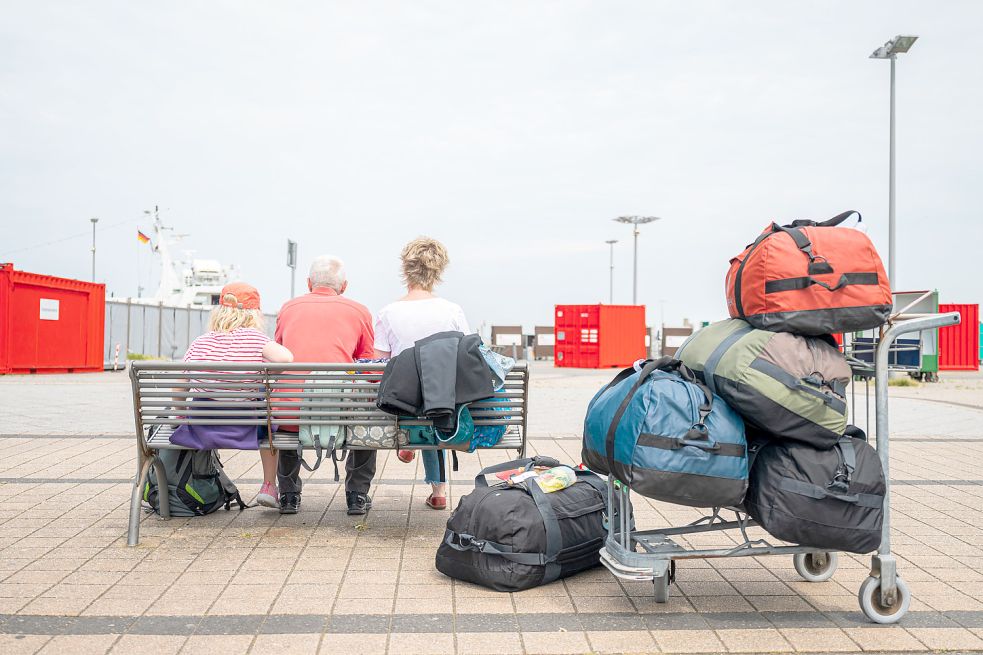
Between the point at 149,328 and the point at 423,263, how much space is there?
2572 centimetres

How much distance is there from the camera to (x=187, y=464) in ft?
16.7

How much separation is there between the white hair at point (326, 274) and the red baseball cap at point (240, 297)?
378 mm

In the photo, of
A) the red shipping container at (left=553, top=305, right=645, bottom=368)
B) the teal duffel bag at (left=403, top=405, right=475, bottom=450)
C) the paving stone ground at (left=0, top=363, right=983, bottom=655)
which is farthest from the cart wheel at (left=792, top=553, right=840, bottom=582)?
the red shipping container at (left=553, top=305, right=645, bottom=368)

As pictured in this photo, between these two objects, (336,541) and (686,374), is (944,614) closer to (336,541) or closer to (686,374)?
(686,374)

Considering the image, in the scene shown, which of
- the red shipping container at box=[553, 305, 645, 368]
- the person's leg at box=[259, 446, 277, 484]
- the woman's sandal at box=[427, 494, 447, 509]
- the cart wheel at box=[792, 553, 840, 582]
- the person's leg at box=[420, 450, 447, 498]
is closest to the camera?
the cart wheel at box=[792, 553, 840, 582]

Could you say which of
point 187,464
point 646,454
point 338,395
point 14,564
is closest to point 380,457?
point 187,464

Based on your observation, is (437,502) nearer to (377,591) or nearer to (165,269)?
(377,591)

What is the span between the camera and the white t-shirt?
4875 mm

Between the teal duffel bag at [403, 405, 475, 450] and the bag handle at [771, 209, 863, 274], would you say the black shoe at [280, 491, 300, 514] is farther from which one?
the bag handle at [771, 209, 863, 274]

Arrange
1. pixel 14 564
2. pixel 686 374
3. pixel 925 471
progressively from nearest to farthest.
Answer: pixel 686 374, pixel 14 564, pixel 925 471

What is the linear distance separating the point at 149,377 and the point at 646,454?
9.10 feet

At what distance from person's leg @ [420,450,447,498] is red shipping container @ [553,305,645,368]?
24.7 metres

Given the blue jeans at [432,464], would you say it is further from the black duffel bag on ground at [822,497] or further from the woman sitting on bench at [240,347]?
the black duffel bag on ground at [822,497]

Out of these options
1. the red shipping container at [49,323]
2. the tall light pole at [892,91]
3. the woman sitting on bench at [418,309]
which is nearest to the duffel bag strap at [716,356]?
the woman sitting on bench at [418,309]
